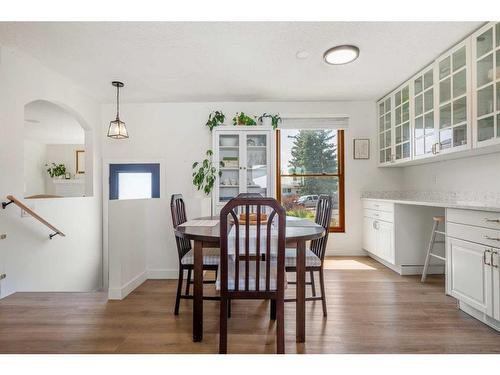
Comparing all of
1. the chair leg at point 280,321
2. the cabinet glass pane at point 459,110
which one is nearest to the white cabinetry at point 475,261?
the cabinet glass pane at point 459,110

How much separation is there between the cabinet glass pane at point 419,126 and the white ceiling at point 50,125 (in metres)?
4.67

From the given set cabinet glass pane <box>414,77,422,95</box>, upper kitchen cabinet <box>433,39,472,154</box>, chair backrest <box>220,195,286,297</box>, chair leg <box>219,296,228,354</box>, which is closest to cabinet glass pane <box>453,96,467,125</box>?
upper kitchen cabinet <box>433,39,472,154</box>

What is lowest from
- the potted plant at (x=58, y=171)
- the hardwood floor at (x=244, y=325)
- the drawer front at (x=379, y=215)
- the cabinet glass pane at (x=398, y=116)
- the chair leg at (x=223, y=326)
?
the hardwood floor at (x=244, y=325)

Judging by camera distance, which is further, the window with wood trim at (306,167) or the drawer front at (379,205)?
the window with wood trim at (306,167)

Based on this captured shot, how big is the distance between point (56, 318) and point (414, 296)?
3.05 meters

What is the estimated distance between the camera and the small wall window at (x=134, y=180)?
4320 mm

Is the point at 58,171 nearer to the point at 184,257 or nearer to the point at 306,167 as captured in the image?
the point at 306,167

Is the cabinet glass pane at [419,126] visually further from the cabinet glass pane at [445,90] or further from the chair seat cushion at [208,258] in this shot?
the chair seat cushion at [208,258]

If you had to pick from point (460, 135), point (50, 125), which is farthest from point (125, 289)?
point (50, 125)

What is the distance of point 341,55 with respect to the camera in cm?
271

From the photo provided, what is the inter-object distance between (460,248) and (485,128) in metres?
0.99

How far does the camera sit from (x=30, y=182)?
6367 mm

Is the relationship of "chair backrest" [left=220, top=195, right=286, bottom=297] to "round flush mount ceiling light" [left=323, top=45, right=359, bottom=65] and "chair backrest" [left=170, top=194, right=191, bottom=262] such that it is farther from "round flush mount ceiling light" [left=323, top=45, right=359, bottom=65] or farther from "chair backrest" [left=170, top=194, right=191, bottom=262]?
"round flush mount ceiling light" [left=323, top=45, right=359, bottom=65]

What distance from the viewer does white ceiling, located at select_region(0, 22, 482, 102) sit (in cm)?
232
